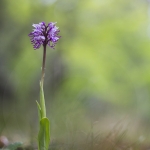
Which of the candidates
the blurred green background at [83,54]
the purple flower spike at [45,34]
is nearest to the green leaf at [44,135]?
the purple flower spike at [45,34]

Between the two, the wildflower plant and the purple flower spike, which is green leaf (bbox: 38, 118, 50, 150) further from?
the purple flower spike

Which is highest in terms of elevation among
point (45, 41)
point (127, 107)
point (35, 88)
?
point (35, 88)

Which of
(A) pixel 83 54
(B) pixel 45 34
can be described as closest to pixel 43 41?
(B) pixel 45 34

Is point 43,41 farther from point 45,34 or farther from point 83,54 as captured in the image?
point 83,54

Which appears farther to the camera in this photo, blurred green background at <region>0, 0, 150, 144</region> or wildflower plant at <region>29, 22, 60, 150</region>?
blurred green background at <region>0, 0, 150, 144</region>

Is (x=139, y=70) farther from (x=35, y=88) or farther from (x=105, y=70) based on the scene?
(x=35, y=88)

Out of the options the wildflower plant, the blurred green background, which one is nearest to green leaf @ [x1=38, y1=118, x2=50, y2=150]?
the wildflower plant

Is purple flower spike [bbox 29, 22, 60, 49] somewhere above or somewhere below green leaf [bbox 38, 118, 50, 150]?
above

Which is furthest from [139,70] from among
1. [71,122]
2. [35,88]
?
[71,122]

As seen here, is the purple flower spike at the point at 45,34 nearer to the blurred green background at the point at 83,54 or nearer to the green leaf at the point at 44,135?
the green leaf at the point at 44,135
